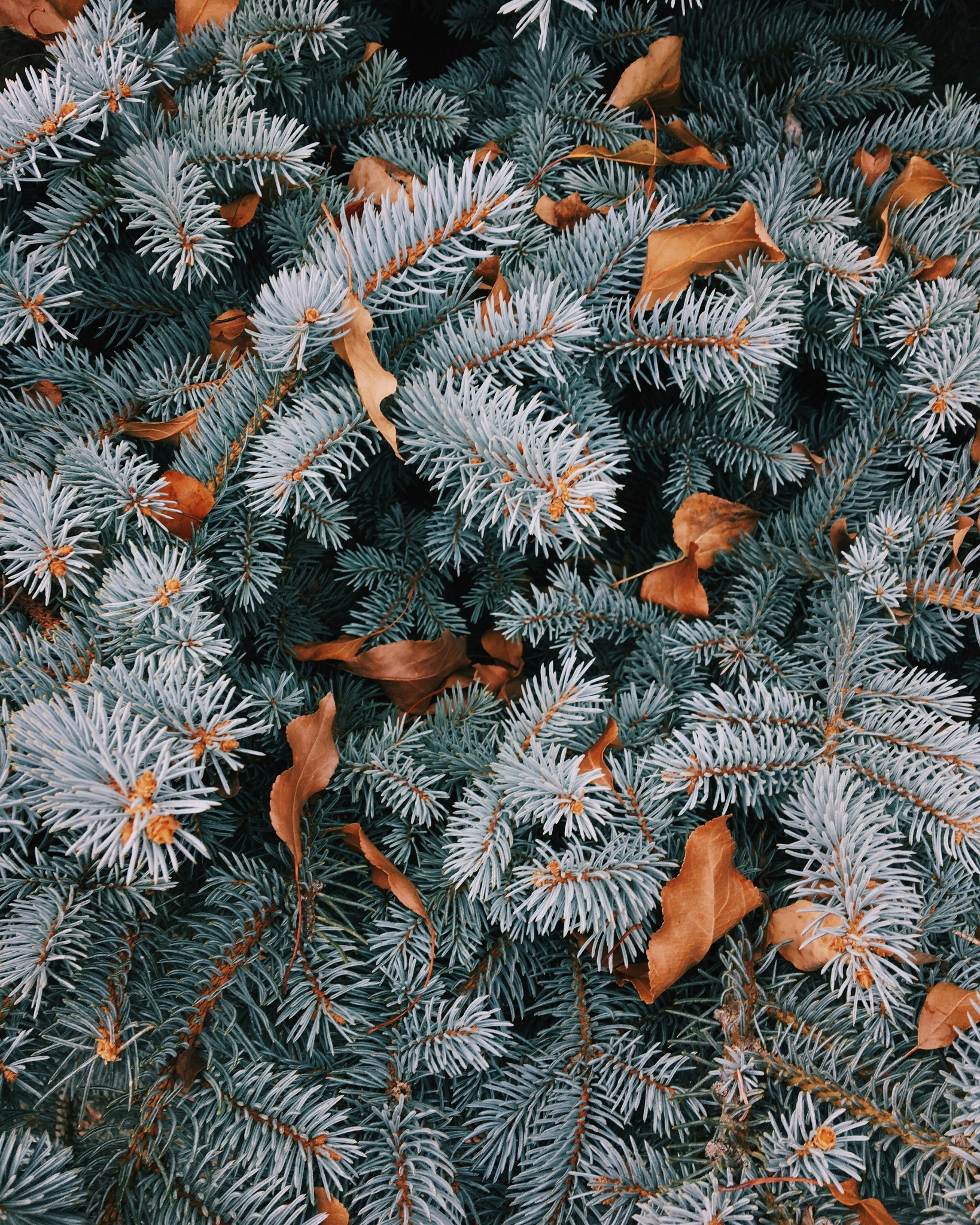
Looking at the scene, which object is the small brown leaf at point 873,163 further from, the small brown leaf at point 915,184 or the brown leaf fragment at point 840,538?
the brown leaf fragment at point 840,538

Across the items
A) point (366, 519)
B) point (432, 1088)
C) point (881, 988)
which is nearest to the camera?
point (881, 988)

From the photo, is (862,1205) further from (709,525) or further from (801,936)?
(709,525)

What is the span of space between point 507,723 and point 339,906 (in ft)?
0.66

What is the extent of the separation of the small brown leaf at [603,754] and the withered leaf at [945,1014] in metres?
0.26

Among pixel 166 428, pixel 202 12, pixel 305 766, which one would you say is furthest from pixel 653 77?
pixel 305 766

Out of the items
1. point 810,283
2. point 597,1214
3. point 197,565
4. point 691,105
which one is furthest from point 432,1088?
point 691,105

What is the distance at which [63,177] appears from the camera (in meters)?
0.61

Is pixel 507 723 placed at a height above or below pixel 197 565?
below

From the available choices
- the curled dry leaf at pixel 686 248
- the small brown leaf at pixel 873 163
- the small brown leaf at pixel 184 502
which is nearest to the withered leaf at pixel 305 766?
the small brown leaf at pixel 184 502

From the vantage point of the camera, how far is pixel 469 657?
75 centimetres

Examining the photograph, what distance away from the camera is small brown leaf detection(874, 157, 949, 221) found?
0.72m

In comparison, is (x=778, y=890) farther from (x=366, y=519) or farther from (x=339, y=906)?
(x=366, y=519)

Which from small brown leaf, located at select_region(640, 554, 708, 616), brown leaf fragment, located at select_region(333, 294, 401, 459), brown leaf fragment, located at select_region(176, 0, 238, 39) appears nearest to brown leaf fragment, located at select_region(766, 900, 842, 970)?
small brown leaf, located at select_region(640, 554, 708, 616)

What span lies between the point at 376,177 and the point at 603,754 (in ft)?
1.75
